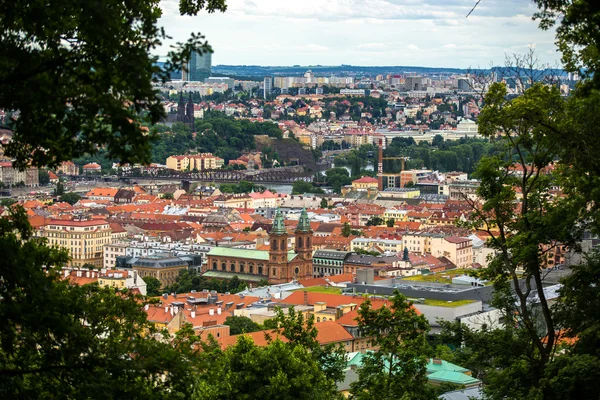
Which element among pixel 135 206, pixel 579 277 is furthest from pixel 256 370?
pixel 135 206

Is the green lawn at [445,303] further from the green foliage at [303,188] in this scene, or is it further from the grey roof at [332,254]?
the green foliage at [303,188]

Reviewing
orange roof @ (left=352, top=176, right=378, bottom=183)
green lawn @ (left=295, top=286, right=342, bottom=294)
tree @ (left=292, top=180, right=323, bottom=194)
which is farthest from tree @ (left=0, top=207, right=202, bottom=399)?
orange roof @ (left=352, top=176, right=378, bottom=183)

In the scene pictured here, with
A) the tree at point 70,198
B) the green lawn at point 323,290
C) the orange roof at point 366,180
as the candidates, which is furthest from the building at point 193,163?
the green lawn at point 323,290

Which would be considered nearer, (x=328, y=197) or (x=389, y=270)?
(x=389, y=270)

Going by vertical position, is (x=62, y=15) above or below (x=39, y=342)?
above

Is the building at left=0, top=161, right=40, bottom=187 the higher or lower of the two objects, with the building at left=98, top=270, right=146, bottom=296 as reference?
lower

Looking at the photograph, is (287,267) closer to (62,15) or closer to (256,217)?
(256,217)

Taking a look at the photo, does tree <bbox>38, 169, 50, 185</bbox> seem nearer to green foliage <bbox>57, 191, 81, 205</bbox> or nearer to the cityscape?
green foliage <bbox>57, 191, 81, 205</bbox>
